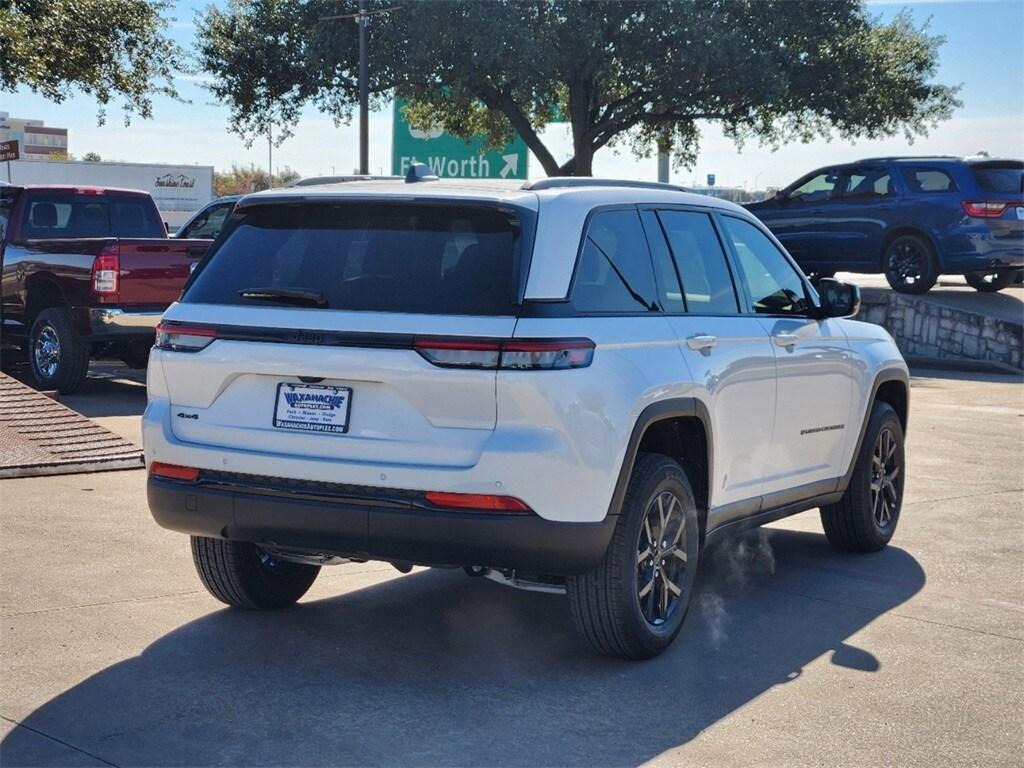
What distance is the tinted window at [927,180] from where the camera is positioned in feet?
65.2

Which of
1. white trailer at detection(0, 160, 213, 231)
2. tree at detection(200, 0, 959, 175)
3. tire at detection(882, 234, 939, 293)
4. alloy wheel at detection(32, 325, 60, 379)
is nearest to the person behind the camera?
alloy wheel at detection(32, 325, 60, 379)

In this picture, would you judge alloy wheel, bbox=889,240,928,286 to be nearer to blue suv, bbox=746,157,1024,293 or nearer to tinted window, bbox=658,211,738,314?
blue suv, bbox=746,157,1024,293

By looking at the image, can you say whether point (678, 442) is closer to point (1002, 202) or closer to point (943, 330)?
point (1002, 202)

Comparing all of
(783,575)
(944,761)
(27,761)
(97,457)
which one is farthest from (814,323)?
(97,457)

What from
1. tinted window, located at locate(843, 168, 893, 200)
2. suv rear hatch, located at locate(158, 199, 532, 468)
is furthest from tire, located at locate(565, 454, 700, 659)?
tinted window, located at locate(843, 168, 893, 200)

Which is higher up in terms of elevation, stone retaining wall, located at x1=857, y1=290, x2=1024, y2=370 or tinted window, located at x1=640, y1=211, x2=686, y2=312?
tinted window, located at x1=640, y1=211, x2=686, y2=312

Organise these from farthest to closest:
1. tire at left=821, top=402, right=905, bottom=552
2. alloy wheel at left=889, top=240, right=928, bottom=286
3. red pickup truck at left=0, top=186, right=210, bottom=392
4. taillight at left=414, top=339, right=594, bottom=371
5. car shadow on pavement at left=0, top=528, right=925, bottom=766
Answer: alloy wheel at left=889, top=240, right=928, bottom=286 < red pickup truck at left=0, top=186, right=210, bottom=392 < tire at left=821, top=402, right=905, bottom=552 < taillight at left=414, top=339, right=594, bottom=371 < car shadow on pavement at left=0, top=528, right=925, bottom=766

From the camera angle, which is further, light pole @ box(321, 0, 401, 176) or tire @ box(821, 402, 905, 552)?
light pole @ box(321, 0, 401, 176)

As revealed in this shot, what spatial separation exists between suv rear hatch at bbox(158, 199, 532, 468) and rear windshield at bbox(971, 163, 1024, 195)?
51.7ft

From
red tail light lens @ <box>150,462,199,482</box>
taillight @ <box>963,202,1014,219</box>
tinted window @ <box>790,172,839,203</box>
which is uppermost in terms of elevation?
tinted window @ <box>790,172,839,203</box>

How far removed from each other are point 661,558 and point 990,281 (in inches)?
711

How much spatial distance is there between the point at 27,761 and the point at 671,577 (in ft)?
8.39

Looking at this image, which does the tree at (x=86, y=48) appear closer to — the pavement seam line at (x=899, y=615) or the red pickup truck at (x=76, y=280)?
the red pickup truck at (x=76, y=280)

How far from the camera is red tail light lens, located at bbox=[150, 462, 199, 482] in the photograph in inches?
216
